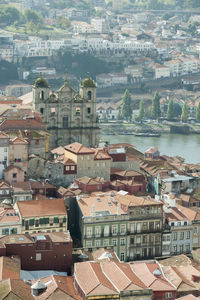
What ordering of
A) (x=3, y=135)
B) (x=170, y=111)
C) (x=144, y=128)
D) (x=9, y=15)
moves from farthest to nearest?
(x=9, y=15), (x=170, y=111), (x=144, y=128), (x=3, y=135)

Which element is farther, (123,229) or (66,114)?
(66,114)

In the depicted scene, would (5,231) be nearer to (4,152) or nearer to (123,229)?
(123,229)

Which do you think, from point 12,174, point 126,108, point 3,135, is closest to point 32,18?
point 126,108

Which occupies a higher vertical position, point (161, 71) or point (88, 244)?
point (161, 71)

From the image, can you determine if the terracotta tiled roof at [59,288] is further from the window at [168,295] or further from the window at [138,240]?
the window at [138,240]

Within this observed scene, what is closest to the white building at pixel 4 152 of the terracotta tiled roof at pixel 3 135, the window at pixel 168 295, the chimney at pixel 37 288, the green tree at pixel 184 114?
the terracotta tiled roof at pixel 3 135

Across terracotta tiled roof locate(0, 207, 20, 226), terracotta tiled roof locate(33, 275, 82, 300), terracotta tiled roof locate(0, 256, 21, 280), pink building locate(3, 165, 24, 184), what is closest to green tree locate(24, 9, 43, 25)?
pink building locate(3, 165, 24, 184)

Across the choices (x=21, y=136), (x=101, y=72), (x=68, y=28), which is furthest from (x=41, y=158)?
(x=68, y=28)
